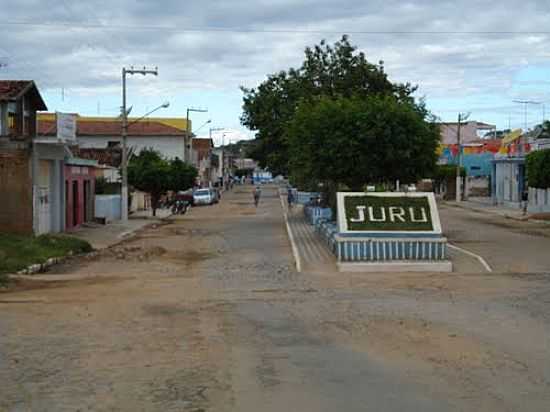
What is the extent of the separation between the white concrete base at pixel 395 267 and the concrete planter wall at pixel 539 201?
36712 millimetres

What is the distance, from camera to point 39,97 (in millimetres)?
36281

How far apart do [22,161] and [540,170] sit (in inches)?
1035

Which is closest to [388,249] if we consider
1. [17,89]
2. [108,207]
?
[17,89]

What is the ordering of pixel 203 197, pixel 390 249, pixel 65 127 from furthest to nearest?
pixel 203 197 < pixel 65 127 < pixel 390 249

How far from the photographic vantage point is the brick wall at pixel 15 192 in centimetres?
3262

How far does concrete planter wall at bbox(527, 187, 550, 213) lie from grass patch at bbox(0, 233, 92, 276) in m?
35.7

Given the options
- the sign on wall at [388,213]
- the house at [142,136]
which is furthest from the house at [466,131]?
the sign on wall at [388,213]

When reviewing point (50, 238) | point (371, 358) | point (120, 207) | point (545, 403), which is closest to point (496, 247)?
point (50, 238)

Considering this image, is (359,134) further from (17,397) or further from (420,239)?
(17,397)

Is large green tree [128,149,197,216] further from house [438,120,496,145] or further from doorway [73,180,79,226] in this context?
house [438,120,496,145]

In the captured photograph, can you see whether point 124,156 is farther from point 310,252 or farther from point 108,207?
point 310,252

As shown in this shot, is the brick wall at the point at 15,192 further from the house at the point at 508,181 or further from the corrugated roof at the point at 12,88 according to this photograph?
the house at the point at 508,181

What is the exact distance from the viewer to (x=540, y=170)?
4672 cm

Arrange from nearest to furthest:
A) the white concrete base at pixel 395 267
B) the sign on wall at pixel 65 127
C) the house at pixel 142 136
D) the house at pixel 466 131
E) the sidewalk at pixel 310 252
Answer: the white concrete base at pixel 395 267 < the sidewalk at pixel 310 252 < the sign on wall at pixel 65 127 < the house at pixel 142 136 < the house at pixel 466 131
